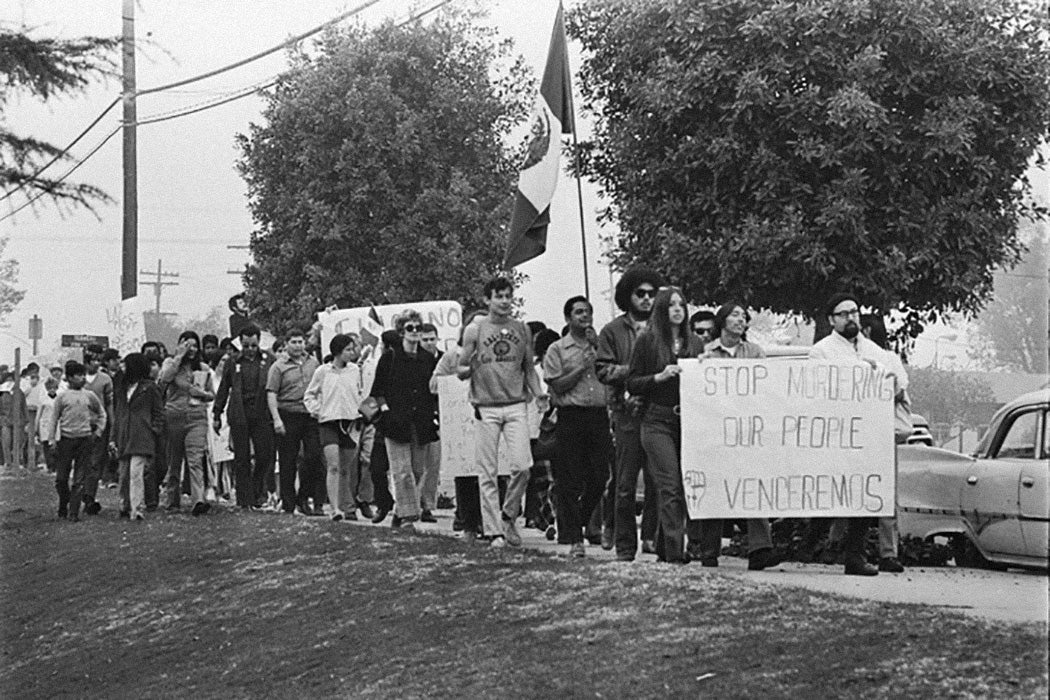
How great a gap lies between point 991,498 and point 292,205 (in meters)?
23.8

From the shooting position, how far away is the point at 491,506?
1294 cm

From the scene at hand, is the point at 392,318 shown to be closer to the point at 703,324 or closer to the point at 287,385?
the point at 287,385

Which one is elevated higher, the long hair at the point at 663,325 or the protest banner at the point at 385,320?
the protest banner at the point at 385,320

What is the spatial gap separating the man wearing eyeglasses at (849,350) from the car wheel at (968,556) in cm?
129

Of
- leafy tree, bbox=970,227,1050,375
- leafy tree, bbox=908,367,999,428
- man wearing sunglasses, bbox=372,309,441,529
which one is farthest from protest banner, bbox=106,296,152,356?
leafy tree, bbox=908,367,999,428

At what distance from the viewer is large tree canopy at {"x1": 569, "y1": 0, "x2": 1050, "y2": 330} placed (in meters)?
21.9

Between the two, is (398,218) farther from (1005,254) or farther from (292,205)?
(1005,254)

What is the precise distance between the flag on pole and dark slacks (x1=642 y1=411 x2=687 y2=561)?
3606 mm

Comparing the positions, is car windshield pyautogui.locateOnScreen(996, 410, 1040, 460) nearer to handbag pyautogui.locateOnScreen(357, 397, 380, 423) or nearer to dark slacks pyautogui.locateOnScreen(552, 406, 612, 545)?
dark slacks pyautogui.locateOnScreen(552, 406, 612, 545)

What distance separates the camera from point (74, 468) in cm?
1945

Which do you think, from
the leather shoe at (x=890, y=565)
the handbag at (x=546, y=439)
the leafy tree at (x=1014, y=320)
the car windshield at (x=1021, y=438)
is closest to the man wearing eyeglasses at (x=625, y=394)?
the leather shoe at (x=890, y=565)

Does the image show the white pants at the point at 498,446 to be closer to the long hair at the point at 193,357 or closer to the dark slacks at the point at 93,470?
the long hair at the point at 193,357

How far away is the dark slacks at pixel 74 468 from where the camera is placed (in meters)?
18.8

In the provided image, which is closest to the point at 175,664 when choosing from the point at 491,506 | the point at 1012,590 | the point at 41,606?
the point at 491,506
